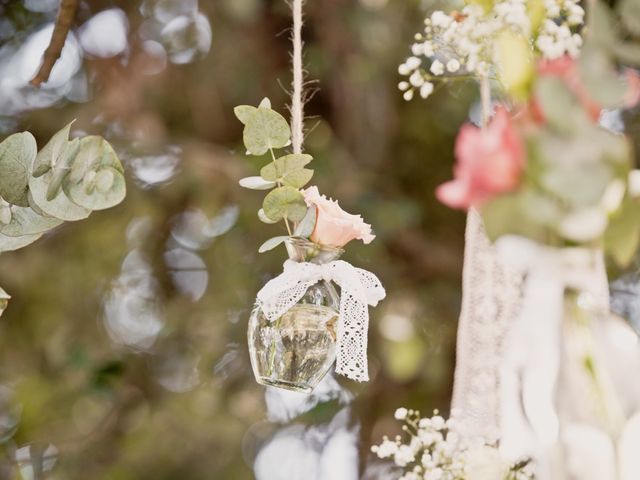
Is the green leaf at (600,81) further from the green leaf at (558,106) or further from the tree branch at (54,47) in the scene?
the tree branch at (54,47)

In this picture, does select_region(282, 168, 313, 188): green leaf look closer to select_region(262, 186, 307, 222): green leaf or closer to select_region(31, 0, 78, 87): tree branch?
select_region(262, 186, 307, 222): green leaf

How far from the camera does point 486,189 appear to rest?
50 centimetres

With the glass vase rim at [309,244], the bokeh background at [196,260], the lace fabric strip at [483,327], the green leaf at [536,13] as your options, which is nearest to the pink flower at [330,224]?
the glass vase rim at [309,244]

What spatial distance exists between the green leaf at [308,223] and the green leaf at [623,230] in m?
0.29

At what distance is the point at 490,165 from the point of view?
0.49 metres

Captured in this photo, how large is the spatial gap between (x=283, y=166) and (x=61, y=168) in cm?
17

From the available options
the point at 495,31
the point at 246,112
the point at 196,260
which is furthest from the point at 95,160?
the point at 196,260

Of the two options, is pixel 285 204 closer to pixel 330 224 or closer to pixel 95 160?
pixel 330 224

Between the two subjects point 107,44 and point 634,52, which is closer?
point 634,52

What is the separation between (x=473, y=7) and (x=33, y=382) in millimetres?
1409

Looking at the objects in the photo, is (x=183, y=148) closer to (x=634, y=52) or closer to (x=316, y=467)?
(x=316, y=467)

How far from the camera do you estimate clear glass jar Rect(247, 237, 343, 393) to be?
0.76 meters

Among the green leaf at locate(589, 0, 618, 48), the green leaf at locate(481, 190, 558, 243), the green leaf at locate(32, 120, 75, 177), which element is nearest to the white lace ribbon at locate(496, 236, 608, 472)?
the green leaf at locate(481, 190, 558, 243)

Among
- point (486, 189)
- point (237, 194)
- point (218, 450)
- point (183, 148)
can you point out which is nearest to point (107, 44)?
point (183, 148)
